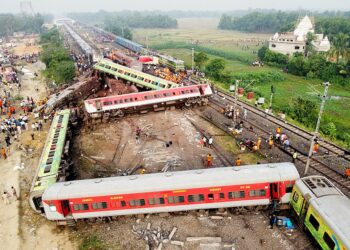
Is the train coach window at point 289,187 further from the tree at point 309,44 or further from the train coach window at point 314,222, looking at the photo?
the tree at point 309,44

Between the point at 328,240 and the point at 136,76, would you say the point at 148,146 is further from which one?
the point at 136,76

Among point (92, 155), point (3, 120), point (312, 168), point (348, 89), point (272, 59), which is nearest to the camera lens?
point (312, 168)

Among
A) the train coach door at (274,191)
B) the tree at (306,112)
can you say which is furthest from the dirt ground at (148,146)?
the tree at (306,112)

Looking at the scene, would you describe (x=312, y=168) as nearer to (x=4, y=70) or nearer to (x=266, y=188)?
(x=266, y=188)

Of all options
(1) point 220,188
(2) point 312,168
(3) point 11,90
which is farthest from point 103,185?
(3) point 11,90

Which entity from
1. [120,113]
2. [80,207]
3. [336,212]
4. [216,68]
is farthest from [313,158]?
[216,68]

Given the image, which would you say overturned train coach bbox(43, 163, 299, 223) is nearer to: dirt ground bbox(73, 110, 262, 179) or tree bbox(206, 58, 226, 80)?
dirt ground bbox(73, 110, 262, 179)
